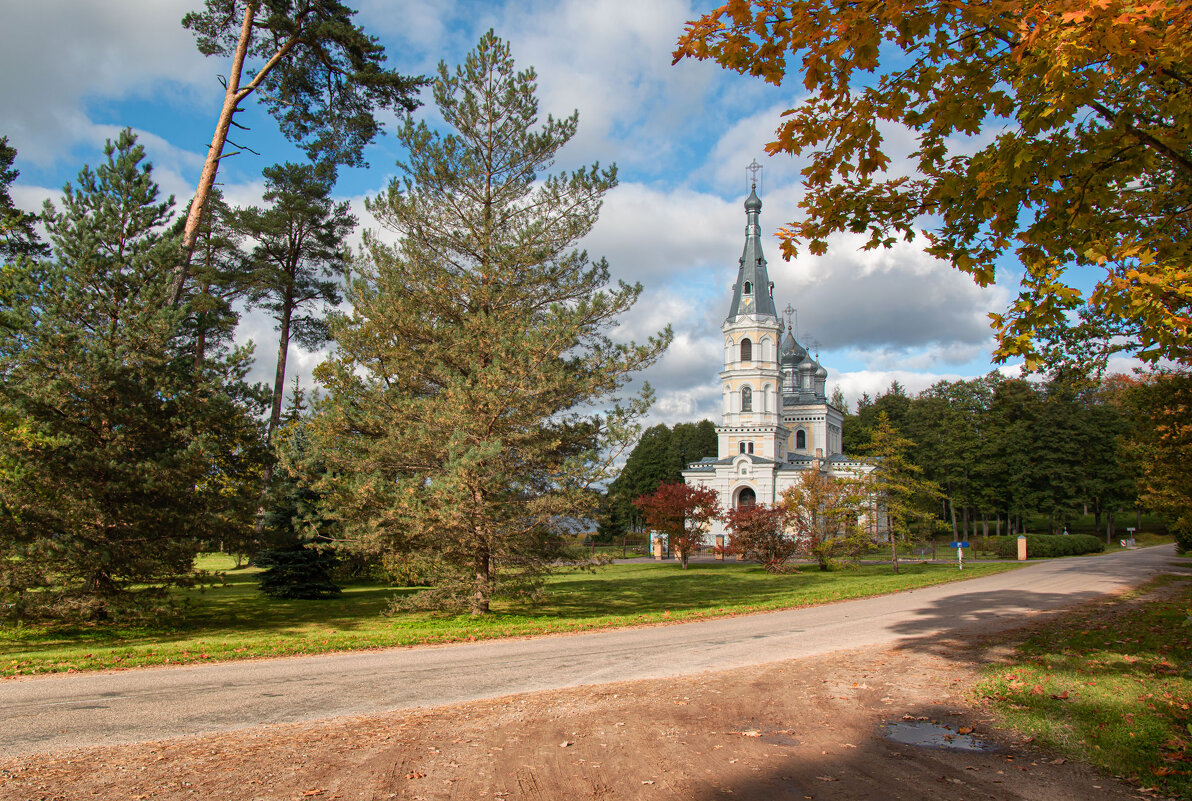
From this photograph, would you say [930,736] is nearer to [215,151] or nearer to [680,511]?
[215,151]

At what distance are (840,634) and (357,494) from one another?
9263 mm

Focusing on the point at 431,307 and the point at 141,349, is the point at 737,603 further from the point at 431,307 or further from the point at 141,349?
the point at 141,349

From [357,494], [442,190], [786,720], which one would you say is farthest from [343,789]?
[442,190]

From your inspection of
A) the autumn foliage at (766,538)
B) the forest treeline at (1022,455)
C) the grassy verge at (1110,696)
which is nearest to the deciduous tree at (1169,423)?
the grassy verge at (1110,696)

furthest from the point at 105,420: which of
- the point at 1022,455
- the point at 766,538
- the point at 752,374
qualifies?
the point at 1022,455

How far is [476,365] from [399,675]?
23.5 ft

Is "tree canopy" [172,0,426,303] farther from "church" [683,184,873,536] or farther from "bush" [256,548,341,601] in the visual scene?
"church" [683,184,873,536]

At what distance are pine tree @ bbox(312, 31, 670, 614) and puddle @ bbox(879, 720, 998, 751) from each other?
7.78 metres

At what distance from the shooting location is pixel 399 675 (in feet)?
27.5

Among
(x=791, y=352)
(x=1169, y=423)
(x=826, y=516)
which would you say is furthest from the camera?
(x=791, y=352)

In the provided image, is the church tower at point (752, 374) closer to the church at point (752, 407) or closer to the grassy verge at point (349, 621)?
the church at point (752, 407)

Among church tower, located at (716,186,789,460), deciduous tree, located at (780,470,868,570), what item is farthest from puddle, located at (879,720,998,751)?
church tower, located at (716,186,789,460)

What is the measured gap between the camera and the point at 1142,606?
14211 millimetres

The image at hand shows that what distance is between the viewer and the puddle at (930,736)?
18.2 feet
